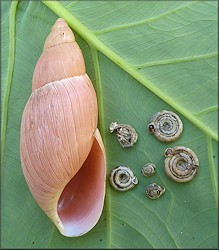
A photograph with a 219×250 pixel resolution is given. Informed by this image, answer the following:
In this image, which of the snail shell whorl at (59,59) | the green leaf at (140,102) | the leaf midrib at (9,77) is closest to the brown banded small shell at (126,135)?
the green leaf at (140,102)

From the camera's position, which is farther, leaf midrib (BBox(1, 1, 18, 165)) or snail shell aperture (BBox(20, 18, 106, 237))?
leaf midrib (BBox(1, 1, 18, 165))

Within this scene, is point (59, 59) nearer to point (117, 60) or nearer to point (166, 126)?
point (117, 60)

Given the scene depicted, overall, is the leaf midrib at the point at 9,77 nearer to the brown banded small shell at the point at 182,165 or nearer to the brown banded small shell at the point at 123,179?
the brown banded small shell at the point at 123,179

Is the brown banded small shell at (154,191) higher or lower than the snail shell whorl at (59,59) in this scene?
lower

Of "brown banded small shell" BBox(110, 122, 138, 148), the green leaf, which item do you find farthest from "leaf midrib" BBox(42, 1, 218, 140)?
"brown banded small shell" BBox(110, 122, 138, 148)

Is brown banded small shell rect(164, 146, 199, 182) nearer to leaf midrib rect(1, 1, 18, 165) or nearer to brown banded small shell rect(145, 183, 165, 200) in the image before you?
brown banded small shell rect(145, 183, 165, 200)

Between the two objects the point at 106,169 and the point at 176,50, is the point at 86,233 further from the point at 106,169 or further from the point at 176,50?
the point at 176,50

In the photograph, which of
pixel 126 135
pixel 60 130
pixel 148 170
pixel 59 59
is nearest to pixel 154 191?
pixel 148 170
